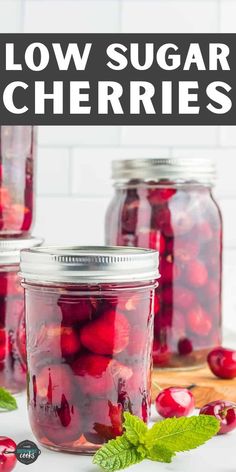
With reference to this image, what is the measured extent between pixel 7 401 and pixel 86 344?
0.25m

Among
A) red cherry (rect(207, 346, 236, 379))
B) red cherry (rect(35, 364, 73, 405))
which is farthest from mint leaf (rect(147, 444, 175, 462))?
red cherry (rect(207, 346, 236, 379))

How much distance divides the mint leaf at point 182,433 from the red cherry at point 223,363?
1.51 ft

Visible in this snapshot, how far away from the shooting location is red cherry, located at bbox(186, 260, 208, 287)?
61.9 inches

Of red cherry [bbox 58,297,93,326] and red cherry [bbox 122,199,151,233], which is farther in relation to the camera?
red cherry [bbox 122,199,151,233]

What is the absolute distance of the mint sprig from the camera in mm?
1033

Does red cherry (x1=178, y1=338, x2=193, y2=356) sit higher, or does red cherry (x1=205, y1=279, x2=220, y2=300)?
red cherry (x1=205, y1=279, x2=220, y2=300)

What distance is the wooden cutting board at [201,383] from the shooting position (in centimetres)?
140

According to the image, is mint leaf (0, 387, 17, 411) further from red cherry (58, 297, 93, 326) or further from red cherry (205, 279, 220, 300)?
red cherry (205, 279, 220, 300)

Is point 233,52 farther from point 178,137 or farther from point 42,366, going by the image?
point 42,366

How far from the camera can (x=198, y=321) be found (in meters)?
1.59

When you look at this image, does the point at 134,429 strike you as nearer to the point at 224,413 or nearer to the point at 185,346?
the point at 224,413
